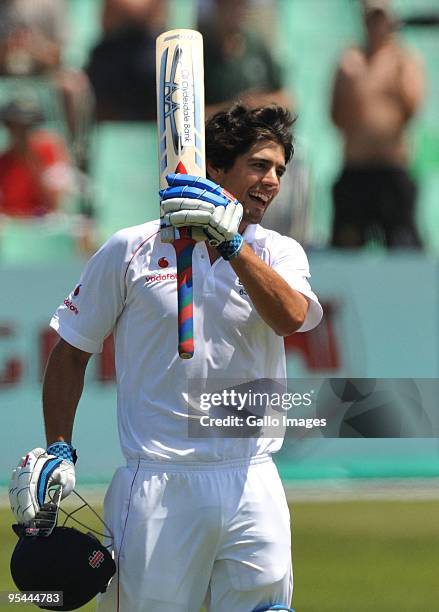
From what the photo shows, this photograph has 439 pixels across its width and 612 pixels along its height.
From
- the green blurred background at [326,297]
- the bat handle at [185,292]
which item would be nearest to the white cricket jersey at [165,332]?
the bat handle at [185,292]

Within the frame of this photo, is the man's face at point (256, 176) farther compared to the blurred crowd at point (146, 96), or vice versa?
the blurred crowd at point (146, 96)

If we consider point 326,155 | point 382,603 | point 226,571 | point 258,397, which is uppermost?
point 326,155

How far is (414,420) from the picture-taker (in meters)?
8.64

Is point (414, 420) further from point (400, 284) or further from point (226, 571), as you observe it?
point (226, 571)

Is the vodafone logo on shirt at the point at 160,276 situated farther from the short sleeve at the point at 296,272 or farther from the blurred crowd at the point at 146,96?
the blurred crowd at the point at 146,96

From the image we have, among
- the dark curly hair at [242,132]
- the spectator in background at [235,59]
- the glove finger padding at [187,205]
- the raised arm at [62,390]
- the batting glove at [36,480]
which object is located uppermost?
the spectator in background at [235,59]

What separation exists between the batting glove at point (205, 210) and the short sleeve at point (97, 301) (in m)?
0.31

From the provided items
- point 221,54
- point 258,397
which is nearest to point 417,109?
point 221,54

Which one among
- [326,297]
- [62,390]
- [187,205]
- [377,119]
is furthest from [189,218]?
[377,119]

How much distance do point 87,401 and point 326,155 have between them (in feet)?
10.1

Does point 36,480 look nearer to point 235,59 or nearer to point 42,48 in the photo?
point 235,59

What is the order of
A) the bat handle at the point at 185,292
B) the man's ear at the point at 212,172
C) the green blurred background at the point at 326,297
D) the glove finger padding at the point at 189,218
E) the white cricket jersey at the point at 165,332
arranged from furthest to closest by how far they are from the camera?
the green blurred background at the point at 326,297 → the man's ear at the point at 212,172 → the white cricket jersey at the point at 165,332 → the bat handle at the point at 185,292 → the glove finger padding at the point at 189,218

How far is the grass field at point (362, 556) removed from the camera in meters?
5.75

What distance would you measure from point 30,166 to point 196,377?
7.58 metres
